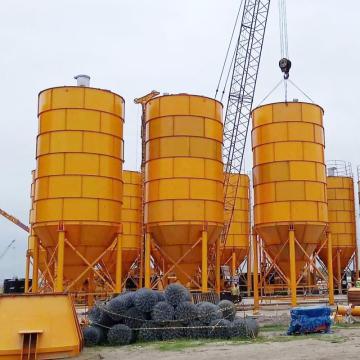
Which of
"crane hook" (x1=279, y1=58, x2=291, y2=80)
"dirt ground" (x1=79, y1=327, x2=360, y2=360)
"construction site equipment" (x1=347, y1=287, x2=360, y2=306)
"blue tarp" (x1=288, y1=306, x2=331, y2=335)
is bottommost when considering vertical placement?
"dirt ground" (x1=79, y1=327, x2=360, y2=360)

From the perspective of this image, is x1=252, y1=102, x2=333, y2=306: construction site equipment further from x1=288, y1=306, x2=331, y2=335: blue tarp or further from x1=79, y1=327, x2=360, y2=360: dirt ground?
x1=79, y1=327, x2=360, y2=360: dirt ground

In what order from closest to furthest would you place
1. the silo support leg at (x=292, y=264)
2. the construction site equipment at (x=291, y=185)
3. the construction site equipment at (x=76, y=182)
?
the construction site equipment at (x=76, y=182) < the silo support leg at (x=292, y=264) < the construction site equipment at (x=291, y=185)

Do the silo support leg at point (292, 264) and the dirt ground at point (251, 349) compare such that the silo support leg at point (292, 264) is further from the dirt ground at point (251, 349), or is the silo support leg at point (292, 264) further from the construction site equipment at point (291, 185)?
the dirt ground at point (251, 349)

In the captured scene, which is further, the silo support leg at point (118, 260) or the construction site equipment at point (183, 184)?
the construction site equipment at point (183, 184)

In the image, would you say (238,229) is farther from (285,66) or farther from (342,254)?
(285,66)

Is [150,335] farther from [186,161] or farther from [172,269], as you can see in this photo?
[186,161]

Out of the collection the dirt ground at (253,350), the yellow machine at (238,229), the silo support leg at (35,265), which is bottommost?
the dirt ground at (253,350)

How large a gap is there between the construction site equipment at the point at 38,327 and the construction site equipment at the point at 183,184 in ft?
26.0

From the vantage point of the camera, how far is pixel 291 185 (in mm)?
24438

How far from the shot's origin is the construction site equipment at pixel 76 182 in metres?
19.9

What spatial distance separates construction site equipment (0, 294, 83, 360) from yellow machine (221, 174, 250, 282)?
25686 millimetres

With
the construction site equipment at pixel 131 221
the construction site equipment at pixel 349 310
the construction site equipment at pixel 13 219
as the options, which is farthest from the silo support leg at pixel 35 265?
the construction site equipment at pixel 13 219

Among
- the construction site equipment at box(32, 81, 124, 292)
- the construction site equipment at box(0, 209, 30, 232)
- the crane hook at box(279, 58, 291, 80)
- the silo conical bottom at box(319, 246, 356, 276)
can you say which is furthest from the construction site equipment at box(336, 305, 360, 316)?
the construction site equipment at box(0, 209, 30, 232)

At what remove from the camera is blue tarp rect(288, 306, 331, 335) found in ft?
55.5
